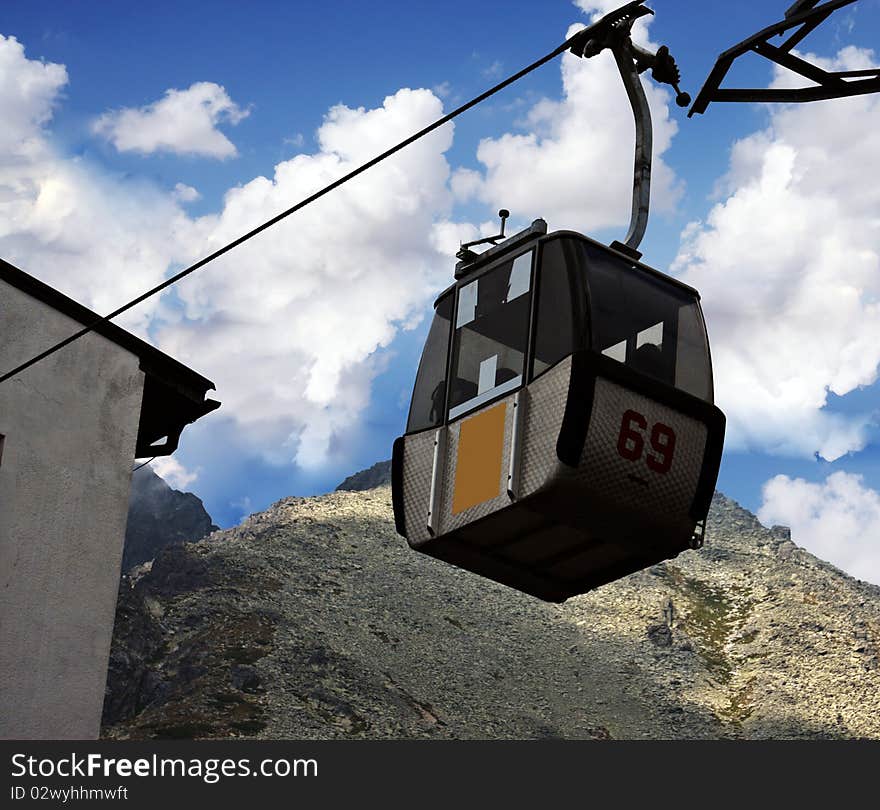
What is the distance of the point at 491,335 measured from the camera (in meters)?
8.35

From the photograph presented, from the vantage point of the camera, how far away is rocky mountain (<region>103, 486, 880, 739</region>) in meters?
101

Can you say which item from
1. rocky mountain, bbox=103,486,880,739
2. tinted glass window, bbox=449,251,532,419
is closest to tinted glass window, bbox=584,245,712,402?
tinted glass window, bbox=449,251,532,419

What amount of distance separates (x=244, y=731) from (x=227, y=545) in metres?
33.6

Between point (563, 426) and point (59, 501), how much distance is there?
24.9ft

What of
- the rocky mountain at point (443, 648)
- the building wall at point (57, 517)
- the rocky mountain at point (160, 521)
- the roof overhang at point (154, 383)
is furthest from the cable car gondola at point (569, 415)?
the rocky mountain at point (160, 521)

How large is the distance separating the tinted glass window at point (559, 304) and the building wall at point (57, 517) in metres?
7.00

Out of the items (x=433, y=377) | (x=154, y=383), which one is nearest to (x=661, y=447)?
(x=433, y=377)

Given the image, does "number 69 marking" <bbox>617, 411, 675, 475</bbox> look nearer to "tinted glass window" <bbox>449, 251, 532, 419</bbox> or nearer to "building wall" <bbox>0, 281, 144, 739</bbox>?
"tinted glass window" <bbox>449, 251, 532, 419</bbox>

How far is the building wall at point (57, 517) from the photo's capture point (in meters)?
12.6

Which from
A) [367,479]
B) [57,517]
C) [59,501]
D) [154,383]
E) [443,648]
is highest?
[367,479]

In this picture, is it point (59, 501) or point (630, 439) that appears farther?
point (59, 501)

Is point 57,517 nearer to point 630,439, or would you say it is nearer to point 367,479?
point 630,439

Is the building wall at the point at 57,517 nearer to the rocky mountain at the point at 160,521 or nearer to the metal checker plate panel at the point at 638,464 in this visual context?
the metal checker plate panel at the point at 638,464

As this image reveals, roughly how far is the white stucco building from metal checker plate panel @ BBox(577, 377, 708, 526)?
731cm
